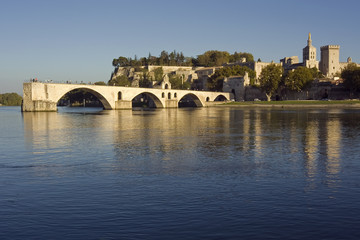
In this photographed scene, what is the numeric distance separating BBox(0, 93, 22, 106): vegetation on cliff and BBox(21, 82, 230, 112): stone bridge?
88512 mm

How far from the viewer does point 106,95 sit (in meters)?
84.2

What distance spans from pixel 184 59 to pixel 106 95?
355 ft

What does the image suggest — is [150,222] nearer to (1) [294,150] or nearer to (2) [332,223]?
(2) [332,223]

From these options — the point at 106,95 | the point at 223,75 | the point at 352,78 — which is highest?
the point at 223,75

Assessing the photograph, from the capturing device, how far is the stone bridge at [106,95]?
68.9 meters

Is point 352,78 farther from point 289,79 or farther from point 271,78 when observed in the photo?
point 271,78

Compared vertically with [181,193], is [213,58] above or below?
above

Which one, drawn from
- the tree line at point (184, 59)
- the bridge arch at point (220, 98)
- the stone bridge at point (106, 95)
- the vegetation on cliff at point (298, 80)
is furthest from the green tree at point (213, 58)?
the vegetation on cliff at point (298, 80)

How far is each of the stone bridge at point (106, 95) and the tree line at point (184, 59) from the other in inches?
2211

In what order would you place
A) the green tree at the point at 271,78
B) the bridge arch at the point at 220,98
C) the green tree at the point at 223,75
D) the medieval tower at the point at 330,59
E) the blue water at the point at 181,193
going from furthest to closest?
the medieval tower at the point at 330,59 → the green tree at the point at 223,75 → the bridge arch at the point at 220,98 → the green tree at the point at 271,78 → the blue water at the point at 181,193

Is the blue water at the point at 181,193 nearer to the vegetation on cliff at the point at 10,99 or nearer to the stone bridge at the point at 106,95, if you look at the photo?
the stone bridge at the point at 106,95

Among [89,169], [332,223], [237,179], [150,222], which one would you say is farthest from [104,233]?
[89,169]

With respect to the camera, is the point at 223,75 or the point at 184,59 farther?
the point at 184,59

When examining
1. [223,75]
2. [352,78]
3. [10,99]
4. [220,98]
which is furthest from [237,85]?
[10,99]
